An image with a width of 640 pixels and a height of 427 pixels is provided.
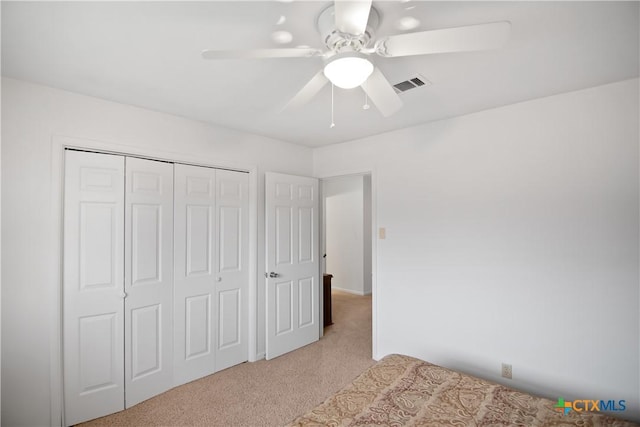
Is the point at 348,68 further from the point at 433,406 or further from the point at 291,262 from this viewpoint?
the point at 291,262

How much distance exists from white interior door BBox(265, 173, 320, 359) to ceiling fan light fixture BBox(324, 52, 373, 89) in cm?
210

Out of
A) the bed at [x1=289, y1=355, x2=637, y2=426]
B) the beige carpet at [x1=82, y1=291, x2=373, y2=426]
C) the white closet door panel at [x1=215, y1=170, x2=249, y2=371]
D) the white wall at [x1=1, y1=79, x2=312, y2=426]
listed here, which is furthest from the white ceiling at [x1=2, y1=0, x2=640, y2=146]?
the beige carpet at [x1=82, y1=291, x2=373, y2=426]

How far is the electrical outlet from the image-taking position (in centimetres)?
247

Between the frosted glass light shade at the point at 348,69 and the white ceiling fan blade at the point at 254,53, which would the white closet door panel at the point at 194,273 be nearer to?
the white ceiling fan blade at the point at 254,53

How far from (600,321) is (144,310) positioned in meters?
3.44

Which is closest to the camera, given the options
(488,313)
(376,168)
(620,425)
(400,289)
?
(620,425)

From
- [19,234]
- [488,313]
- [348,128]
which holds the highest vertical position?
[348,128]

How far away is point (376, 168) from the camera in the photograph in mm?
3338

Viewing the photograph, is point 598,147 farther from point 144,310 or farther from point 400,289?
point 144,310

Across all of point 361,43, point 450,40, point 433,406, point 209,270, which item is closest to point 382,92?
point 361,43

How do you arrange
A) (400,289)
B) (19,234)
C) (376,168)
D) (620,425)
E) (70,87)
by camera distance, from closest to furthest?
(620,425) → (19,234) → (70,87) → (400,289) → (376,168)

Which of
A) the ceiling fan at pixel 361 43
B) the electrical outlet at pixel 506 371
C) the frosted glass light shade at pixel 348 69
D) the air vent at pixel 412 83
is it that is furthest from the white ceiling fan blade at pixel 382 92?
the electrical outlet at pixel 506 371

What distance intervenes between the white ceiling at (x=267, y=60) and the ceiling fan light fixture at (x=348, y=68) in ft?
0.94

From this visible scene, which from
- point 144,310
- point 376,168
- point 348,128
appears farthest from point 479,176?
point 144,310
